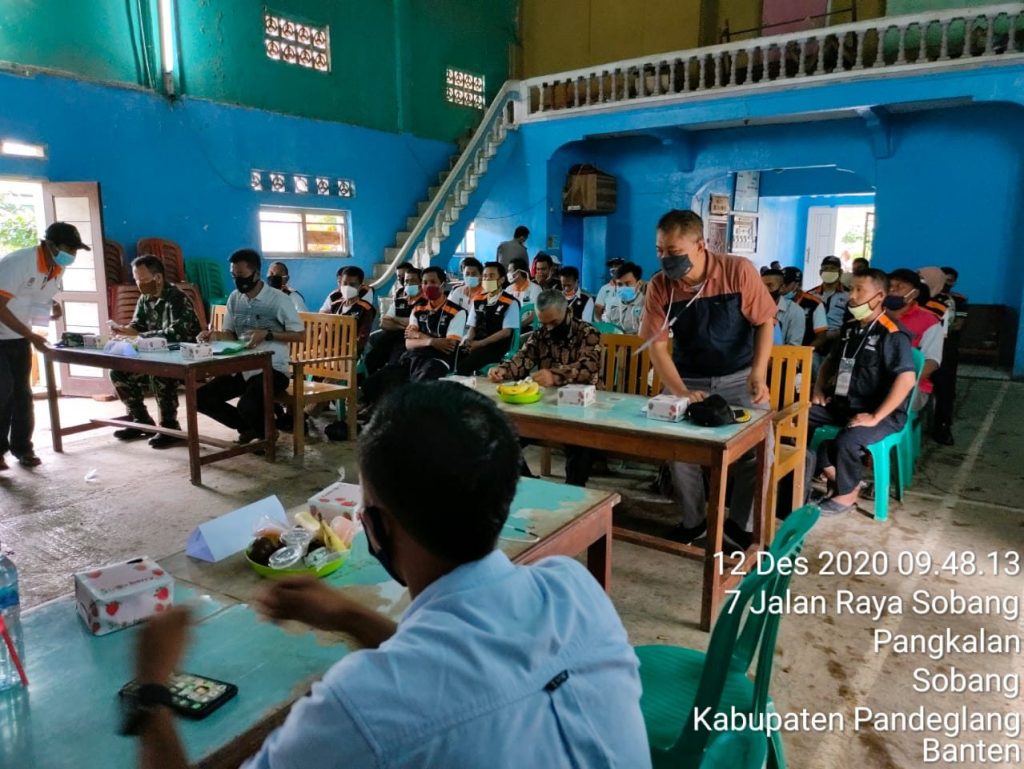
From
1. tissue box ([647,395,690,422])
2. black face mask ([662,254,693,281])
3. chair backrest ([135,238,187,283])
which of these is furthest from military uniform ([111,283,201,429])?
tissue box ([647,395,690,422])

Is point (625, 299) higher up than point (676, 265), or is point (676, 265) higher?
point (676, 265)

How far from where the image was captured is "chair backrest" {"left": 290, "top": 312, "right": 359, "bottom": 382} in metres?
5.44

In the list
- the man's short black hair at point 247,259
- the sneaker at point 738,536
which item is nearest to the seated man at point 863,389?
the sneaker at point 738,536

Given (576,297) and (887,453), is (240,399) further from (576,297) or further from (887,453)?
(887,453)

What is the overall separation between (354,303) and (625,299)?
2846 mm

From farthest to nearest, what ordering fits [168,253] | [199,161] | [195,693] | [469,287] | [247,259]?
[199,161], [168,253], [469,287], [247,259], [195,693]

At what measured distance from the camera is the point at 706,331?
345 cm

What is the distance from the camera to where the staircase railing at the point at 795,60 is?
7.87 m

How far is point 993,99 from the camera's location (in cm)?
780

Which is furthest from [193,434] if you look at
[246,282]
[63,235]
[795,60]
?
[795,60]

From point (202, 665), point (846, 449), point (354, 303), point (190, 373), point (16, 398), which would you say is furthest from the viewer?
point (354, 303)

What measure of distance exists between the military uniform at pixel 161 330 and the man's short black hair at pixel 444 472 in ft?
15.9

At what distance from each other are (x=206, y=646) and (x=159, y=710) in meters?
0.38

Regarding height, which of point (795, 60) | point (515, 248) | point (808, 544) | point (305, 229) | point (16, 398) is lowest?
point (808, 544)
